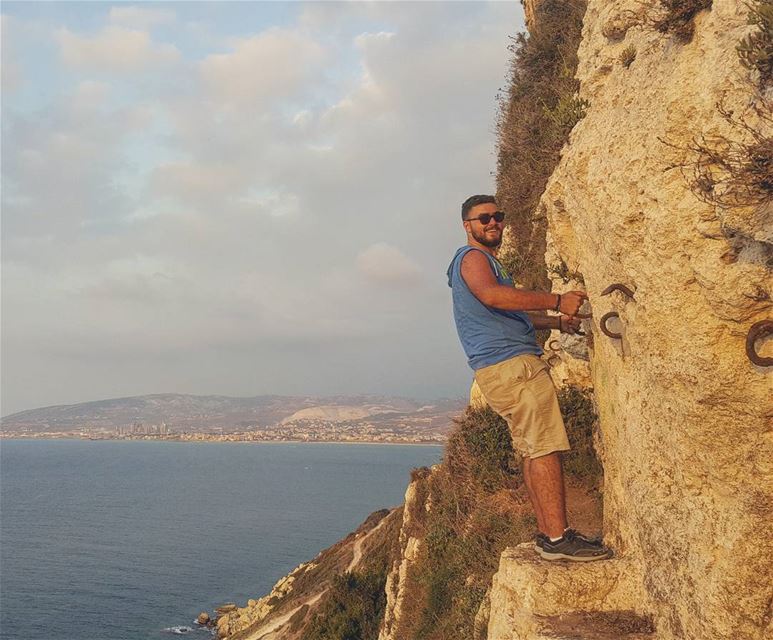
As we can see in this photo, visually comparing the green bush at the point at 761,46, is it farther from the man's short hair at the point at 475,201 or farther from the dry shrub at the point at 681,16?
the man's short hair at the point at 475,201

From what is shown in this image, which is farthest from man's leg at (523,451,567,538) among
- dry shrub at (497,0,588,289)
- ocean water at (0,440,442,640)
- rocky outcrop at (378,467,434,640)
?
ocean water at (0,440,442,640)

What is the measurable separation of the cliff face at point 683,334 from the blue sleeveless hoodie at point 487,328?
0.75 meters

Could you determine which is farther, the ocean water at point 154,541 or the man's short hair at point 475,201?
the ocean water at point 154,541

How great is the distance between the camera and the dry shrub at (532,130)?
1215 cm

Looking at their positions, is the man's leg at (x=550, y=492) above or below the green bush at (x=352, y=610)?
above

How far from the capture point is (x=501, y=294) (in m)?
4.93

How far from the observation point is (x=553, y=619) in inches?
183

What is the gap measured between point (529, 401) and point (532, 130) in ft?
28.0

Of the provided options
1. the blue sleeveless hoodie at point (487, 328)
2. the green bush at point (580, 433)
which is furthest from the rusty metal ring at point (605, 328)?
the green bush at point (580, 433)

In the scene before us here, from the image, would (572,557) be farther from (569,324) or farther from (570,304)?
(570,304)

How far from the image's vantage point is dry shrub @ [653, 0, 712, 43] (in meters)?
3.69

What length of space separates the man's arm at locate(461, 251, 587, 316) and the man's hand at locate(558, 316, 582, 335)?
0.70ft

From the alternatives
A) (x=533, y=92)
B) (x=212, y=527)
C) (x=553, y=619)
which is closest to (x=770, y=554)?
(x=553, y=619)

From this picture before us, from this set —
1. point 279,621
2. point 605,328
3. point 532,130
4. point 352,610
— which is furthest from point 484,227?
point 279,621
